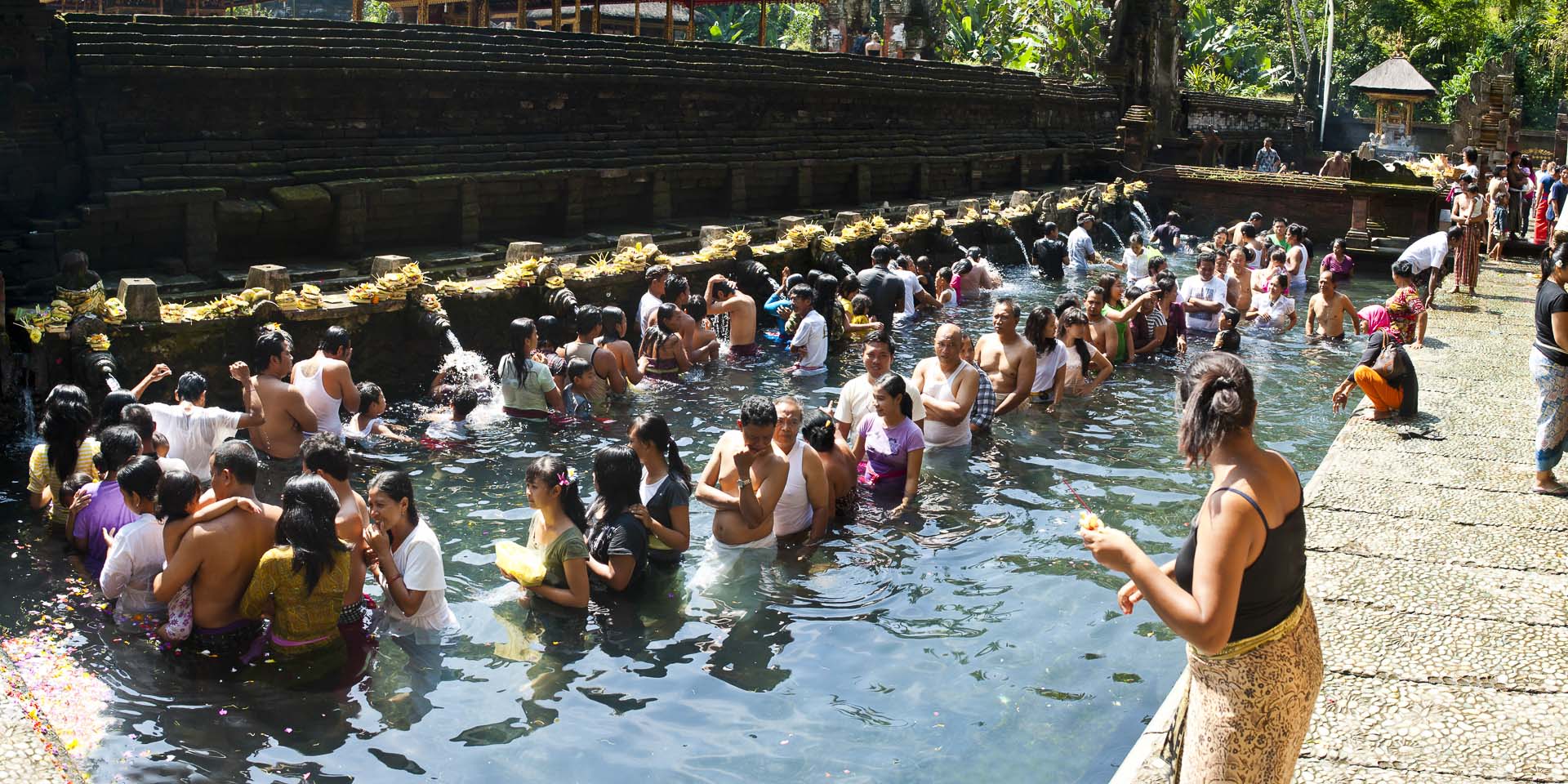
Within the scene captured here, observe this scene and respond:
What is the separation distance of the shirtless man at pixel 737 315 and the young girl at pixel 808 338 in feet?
2.19

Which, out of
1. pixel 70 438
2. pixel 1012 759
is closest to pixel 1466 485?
pixel 1012 759

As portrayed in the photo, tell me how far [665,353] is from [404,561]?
6467 mm

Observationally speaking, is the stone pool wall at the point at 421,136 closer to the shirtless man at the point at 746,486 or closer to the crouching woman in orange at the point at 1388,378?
the shirtless man at the point at 746,486

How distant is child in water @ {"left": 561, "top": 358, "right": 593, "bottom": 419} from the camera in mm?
10625

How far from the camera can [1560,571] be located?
21.3ft

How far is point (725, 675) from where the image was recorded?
6.61 m

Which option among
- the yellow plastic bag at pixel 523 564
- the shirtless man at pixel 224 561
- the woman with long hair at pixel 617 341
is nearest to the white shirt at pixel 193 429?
the shirtless man at pixel 224 561

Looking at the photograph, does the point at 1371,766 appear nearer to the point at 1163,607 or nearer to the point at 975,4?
the point at 1163,607

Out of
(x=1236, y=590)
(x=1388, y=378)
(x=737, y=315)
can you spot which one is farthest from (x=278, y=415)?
(x=1388, y=378)

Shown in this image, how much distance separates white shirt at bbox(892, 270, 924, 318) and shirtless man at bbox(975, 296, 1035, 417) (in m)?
5.18

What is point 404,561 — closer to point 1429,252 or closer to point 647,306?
point 647,306

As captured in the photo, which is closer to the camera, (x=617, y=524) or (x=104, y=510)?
(x=617, y=524)

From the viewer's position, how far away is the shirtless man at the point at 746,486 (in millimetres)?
7234

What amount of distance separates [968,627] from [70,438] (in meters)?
5.40
